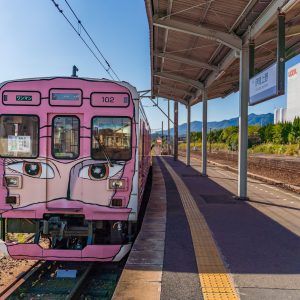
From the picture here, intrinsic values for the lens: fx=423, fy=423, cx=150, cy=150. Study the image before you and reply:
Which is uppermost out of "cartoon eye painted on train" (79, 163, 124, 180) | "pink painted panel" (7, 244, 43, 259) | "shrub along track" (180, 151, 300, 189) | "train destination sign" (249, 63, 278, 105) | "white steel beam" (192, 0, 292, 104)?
"white steel beam" (192, 0, 292, 104)

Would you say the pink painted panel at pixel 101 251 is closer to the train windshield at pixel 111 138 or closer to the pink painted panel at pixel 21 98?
the train windshield at pixel 111 138

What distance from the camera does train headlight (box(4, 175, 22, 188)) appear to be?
6617 mm

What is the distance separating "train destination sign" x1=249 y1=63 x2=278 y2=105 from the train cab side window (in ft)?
17.4

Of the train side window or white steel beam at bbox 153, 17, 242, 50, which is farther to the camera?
white steel beam at bbox 153, 17, 242, 50

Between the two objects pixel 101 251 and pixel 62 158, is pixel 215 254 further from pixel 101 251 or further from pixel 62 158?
pixel 62 158

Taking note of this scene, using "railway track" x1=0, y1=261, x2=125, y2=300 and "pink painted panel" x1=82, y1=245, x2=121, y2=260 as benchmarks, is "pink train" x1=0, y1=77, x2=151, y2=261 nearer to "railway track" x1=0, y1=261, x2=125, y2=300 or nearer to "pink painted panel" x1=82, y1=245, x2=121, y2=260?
"pink painted panel" x1=82, y1=245, x2=121, y2=260

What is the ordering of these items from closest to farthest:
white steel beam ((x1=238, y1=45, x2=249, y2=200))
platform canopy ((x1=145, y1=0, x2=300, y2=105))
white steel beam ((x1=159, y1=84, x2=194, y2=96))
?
platform canopy ((x1=145, y1=0, x2=300, y2=105)) < white steel beam ((x1=238, y1=45, x2=249, y2=200)) < white steel beam ((x1=159, y1=84, x2=194, y2=96))

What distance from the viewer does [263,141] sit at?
300 feet

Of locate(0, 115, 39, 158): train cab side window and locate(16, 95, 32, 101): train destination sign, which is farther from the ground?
locate(16, 95, 32, 101): train destination sign

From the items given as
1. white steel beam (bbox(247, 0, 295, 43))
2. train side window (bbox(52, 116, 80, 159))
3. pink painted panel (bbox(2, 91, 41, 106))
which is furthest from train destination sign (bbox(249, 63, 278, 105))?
pink painted panel (bbox(2, 91, 41, 106))

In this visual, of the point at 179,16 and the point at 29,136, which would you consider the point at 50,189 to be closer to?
the point at 29,136

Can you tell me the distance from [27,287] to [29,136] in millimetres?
2288

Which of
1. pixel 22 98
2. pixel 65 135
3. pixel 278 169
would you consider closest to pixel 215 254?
pixel 65 135

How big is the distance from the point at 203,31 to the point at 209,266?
781 centimetres
